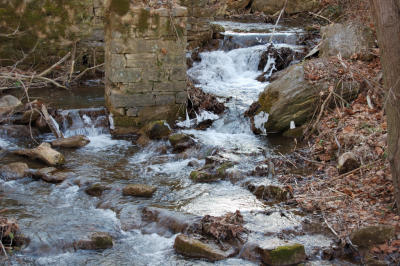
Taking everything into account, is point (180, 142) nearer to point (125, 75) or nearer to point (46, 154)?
point (125, 75)

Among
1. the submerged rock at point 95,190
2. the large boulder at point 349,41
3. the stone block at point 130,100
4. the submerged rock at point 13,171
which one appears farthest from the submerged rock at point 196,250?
the large boulder at point 349,41

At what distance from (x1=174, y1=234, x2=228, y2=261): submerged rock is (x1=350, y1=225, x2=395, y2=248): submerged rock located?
1381 millimetres

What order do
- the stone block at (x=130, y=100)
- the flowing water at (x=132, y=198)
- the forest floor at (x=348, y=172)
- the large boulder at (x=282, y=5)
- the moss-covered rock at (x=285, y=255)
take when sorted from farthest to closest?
1. the large boulder at (x=282, y=5)
2. the stone block at (x=130, y=100)
3. the forest floor at (x=348, y=172)
4. the flowing water at (x=132, y=198)
5. the moss-covered rock at (x=285, y=255)

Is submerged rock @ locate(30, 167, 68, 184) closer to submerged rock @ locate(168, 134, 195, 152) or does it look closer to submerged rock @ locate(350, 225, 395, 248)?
submerged rock @ locate(168, 134, 195, 152)

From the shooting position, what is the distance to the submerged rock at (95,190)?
6434 millimetres

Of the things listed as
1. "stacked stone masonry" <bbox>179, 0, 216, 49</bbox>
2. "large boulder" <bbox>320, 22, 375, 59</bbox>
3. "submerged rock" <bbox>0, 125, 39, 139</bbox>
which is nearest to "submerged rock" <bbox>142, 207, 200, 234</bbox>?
"submerged rock" <bbox>0, 125, 39, 139</bbox>

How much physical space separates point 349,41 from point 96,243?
7.02 metres

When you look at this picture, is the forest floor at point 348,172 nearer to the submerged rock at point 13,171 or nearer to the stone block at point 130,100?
the stone block at point 130,100

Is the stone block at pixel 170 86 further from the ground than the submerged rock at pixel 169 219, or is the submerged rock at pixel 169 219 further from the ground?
the stone block at pixel 170 86

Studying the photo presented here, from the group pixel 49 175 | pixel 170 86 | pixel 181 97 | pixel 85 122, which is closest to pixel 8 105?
pixel 85 122

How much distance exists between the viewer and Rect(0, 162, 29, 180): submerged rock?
22.9ft

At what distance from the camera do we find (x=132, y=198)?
629 cm

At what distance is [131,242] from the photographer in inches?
204

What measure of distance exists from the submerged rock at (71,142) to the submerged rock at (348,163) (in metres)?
4.58
